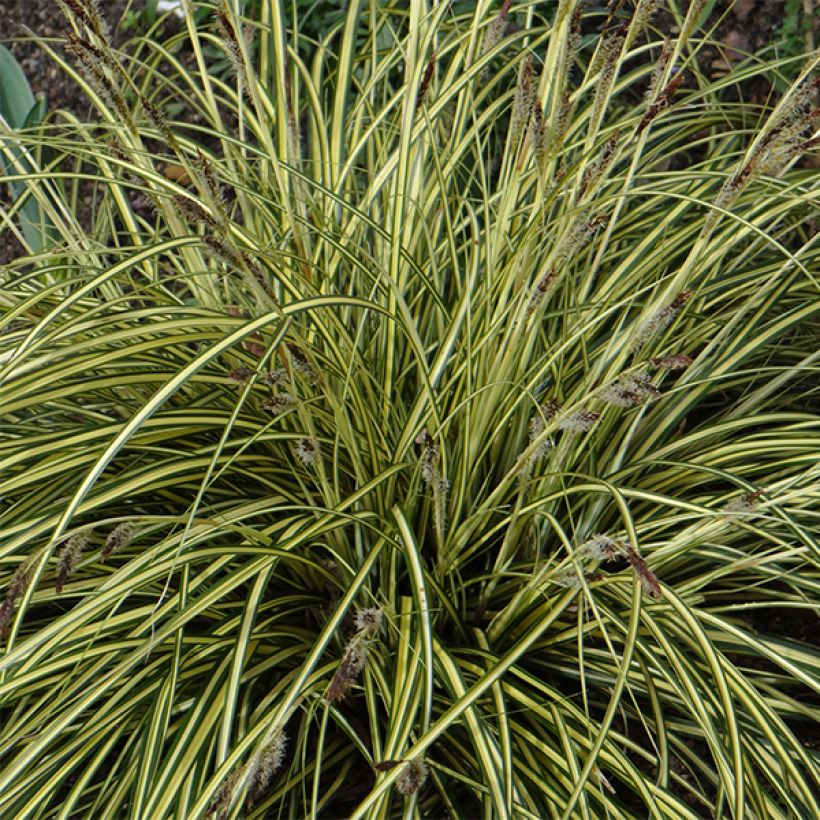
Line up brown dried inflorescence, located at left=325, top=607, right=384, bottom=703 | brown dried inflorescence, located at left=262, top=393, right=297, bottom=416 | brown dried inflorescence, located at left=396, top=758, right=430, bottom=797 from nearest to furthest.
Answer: brown dried inflorescence, located at left=325, top=607, right=384, bottom=703
brown dried inflorescence, located at left=396, top=758, right=430, bottom=797
brown dried inflorescence, located at left=262, top=393, right=297, bottom=416

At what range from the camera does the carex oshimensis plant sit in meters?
1.04

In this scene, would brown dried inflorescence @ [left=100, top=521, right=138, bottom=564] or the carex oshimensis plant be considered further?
A: the carex oshimensis plant

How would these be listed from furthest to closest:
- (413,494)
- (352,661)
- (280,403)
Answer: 1. (413,494)
2. (280,403)
3. (352,661)

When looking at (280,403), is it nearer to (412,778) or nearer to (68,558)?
(68,558)

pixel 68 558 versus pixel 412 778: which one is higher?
pixel 68 558

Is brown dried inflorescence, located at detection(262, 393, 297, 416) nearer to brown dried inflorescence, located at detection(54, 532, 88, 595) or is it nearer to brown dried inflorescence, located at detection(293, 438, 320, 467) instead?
brown dried inflorescence, located at detection(293, 438, 320, 467)

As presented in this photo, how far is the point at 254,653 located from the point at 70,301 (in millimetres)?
630

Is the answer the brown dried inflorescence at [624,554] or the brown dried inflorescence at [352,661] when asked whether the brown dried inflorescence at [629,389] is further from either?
the brown dried inflorescence at [352,661]

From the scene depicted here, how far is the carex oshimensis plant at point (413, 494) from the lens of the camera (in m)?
1.04

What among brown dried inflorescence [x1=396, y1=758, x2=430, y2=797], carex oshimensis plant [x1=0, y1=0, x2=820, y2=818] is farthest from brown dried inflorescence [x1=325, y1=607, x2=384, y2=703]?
brown dried inflorescence [x1=396, y1=758, x2=430, y2=797]

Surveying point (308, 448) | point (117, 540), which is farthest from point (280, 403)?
point (117, 540)

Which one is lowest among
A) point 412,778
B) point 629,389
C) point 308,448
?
point 412,778

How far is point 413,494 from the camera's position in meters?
1.25

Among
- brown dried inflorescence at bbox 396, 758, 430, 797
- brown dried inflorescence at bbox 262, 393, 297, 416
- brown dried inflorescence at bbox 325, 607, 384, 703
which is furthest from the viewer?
brown dried inflorescence at bbox 262, 393, 297, 416
